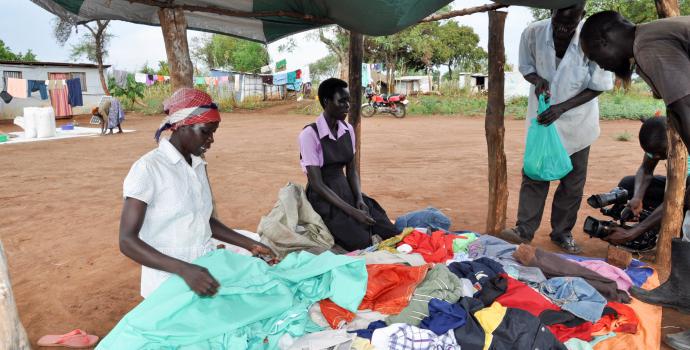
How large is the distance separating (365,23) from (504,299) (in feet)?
5.49

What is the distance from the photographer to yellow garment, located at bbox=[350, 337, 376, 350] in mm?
1980

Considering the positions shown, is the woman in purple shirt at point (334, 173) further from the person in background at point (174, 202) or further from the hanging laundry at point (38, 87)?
the hanging laundry at point (38, 87)

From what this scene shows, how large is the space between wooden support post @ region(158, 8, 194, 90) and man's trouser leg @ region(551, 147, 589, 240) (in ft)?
10.3

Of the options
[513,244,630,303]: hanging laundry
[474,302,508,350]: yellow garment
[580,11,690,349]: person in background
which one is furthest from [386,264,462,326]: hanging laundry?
[580,11,690,349]: person in background

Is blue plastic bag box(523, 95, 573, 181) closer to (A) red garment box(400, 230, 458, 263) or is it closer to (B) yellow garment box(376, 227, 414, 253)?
(A) red garment box(400, 230, 458, 263)

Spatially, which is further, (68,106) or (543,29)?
(68,106)

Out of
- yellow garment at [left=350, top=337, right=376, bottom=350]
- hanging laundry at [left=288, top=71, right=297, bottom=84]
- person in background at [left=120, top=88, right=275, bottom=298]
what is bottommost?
yellow garment at [left=350, top=337, right=376, bottom=350]

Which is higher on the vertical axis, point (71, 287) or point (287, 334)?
point (287, 334)

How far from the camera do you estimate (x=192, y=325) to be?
1844mm

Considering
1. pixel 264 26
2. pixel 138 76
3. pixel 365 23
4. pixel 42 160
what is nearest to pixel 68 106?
pixel 138 76

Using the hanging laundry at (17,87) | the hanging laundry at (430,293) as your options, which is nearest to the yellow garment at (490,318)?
the hanging laundry at (430,293)

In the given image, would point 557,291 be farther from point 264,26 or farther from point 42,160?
point 42,160

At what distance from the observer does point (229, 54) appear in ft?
136

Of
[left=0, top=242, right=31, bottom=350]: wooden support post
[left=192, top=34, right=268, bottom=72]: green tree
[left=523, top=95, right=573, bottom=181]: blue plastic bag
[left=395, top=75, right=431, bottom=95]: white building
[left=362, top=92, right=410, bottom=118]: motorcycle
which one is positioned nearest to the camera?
[left=0, top=242, right=31, bottom=350]: wooden support post
